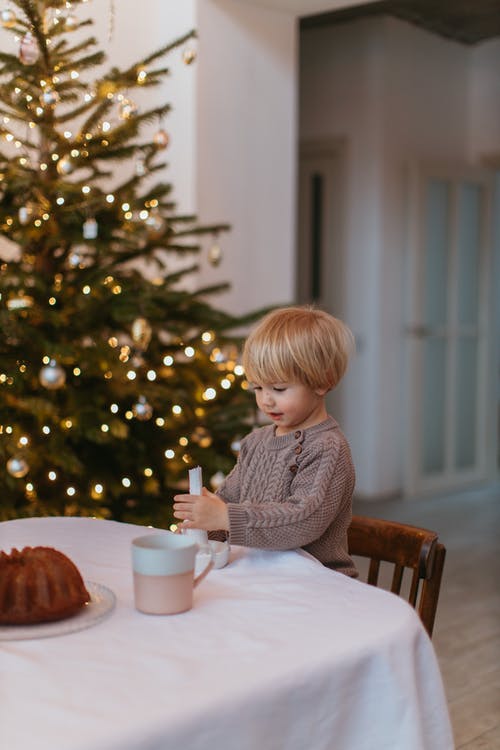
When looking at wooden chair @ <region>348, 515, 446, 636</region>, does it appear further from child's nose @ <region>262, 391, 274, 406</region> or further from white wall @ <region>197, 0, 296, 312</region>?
white wall @ <region>197, 0, 296, 312</region>

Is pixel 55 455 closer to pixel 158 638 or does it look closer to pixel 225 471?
pixel 225 471

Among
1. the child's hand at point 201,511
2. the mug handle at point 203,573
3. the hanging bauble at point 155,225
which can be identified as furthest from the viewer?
the hanging bauble at point 155,225

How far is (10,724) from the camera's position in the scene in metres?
0.79

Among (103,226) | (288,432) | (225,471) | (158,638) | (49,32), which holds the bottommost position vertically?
(225,471)

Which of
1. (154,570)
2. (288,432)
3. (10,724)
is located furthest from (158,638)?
(288,432)

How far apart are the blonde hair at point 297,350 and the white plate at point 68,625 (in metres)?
0.44

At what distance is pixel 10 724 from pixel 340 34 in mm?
5466

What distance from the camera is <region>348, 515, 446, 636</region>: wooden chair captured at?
4.66 feet

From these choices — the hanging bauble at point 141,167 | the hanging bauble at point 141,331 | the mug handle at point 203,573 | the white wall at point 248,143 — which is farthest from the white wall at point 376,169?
the mug handle at point 203,573

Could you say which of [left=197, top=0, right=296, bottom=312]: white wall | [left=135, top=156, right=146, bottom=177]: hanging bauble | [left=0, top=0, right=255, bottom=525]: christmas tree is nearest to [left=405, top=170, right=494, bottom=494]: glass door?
[left=197, top=0, right=296, bottom=312]: white wall

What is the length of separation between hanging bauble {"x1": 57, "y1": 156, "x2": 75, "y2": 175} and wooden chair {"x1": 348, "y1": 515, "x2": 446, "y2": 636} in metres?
1.50

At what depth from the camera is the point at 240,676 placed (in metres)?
0.90

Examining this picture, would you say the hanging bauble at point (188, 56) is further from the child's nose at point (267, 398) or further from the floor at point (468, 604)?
the floor at point (468, 604)

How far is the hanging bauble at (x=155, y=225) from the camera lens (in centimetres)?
288
